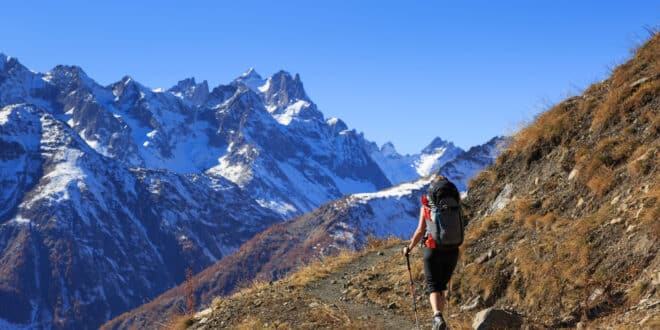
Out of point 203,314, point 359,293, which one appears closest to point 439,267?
point 359,293

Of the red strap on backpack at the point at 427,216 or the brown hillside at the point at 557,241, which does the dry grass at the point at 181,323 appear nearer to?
the brown hillside at the point at 557,241

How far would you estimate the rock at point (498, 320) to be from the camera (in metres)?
12.3

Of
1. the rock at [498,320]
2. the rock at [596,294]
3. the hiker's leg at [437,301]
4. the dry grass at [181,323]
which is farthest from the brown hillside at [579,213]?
the dry grass at [181,323]

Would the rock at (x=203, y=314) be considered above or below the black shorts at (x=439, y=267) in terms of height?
above

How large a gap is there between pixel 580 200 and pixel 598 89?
19.7 feet

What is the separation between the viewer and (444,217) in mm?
11656

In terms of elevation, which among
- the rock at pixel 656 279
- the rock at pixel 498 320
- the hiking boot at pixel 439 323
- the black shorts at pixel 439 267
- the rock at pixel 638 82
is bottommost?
the rock at pixel 656 279

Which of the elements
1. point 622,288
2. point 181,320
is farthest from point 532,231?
point 181,320

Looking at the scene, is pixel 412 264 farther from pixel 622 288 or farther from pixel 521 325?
pixel 622 288

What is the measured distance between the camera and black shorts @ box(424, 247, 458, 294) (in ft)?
38.6

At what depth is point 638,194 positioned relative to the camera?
13062 millimetres

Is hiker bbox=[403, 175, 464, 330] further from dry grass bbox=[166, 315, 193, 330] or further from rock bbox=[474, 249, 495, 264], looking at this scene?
dry grass bbox=[166, 315, 193, 330]

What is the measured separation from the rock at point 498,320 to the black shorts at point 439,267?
1.42m

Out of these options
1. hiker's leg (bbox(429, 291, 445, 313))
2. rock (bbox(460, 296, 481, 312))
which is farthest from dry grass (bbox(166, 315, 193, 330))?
hiker's leg (bbox(429, 291, 445, 313))
